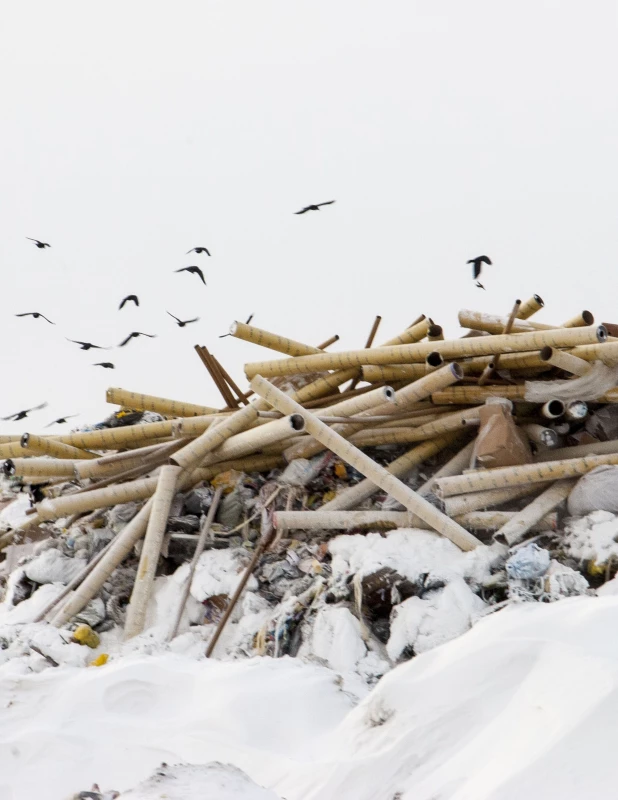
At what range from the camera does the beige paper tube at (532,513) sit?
17.2 feet

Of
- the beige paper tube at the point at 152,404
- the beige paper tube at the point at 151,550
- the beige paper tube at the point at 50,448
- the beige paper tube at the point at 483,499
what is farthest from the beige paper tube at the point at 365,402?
the beige paper tube at the point at 50,448

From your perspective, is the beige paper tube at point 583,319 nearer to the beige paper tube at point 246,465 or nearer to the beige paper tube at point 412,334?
the beige paper tube at point 412,334

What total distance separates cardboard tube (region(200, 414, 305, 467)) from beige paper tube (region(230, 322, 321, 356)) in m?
0.80

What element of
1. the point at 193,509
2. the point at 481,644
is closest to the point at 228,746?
the point at 481,644

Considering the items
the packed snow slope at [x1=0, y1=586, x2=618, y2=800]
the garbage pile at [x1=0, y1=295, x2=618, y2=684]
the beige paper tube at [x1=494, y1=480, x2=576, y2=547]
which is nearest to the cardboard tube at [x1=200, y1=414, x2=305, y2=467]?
the garbage pile at [x1=0, y1=295, x2=618, y2=684]

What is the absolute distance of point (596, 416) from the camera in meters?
5.99

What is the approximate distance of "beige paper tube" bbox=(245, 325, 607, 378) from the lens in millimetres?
5719

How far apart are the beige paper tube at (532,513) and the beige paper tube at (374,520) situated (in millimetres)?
54

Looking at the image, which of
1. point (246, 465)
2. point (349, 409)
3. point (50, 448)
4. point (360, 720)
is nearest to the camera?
point (360, 720)

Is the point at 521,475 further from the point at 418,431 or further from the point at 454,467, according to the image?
the point at 418,431

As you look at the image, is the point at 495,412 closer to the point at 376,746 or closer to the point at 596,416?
the point at 596,416

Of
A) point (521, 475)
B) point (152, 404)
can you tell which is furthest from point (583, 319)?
point (152, 404)

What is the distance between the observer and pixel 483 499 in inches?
218

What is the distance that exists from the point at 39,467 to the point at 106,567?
1.06 m
